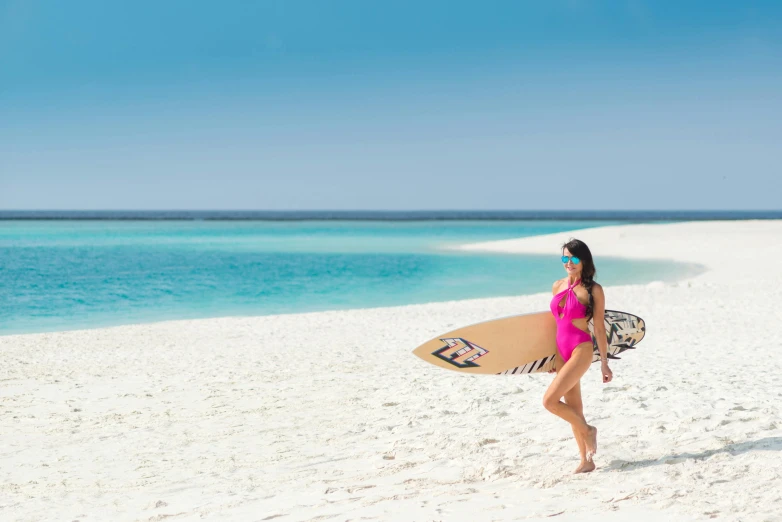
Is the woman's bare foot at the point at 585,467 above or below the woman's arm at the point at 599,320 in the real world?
below

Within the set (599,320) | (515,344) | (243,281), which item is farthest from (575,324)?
(243,281)

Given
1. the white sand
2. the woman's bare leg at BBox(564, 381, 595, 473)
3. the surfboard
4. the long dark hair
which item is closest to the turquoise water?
the white sand

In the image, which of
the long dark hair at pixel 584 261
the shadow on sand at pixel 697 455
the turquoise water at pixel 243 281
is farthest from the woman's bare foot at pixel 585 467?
the turquoise water at pixel 243 281

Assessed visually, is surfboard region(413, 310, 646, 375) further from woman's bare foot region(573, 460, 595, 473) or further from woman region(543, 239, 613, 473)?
woman's bare foot region(573, 460, 595, 473)

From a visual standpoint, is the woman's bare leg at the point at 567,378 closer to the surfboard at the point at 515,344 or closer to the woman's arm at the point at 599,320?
the woman's arm at the point at 599,320

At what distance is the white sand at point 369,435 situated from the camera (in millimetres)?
4734

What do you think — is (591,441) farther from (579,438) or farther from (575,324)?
(575,324)

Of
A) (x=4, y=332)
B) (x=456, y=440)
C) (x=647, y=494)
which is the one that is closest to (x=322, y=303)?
(x=4, y=332)

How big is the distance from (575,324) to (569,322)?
4cm

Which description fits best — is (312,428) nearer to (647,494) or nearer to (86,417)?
(86,417)

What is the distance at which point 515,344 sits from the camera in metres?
5.58

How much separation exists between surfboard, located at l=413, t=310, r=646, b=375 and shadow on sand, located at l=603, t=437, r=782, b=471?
0.78 m

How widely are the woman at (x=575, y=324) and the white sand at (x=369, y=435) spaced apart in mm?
615

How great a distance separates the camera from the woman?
15.8 ft
